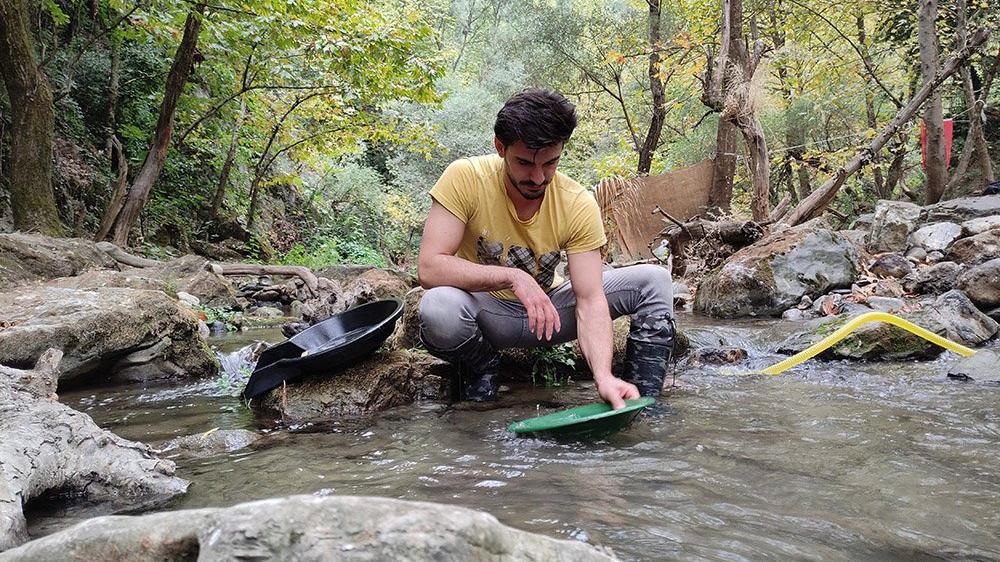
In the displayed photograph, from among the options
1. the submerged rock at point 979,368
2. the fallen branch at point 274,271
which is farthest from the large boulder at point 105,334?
the fallen branch at point 274,271

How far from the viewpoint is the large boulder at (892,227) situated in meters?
7.64

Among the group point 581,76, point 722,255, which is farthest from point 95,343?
point 581,76

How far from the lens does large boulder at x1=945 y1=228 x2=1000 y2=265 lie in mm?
6066

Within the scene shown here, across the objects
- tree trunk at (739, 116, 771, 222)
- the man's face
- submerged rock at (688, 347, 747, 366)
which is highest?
tree trunk at (739, 116, 771, 222)

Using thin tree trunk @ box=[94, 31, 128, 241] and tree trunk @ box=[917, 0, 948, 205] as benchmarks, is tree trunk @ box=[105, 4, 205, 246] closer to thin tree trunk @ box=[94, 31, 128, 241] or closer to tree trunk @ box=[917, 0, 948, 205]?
thin tree trunk @ box=[94, 31, 128, 241]

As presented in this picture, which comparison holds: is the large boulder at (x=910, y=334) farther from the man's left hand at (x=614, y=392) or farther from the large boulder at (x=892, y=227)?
the large boulder at (x=892, y=227)

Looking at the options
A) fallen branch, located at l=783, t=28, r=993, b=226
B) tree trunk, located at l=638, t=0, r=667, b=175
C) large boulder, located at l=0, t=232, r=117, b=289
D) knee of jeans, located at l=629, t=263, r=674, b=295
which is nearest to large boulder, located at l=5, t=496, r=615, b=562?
knee of jeans, located at l=629, t=263, r=674, b=295

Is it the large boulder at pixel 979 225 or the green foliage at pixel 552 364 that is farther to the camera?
the large boulder at pixel 979 225

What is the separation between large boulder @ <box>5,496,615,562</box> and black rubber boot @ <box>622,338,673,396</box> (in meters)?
2.12

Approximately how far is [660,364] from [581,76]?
44.6 ft

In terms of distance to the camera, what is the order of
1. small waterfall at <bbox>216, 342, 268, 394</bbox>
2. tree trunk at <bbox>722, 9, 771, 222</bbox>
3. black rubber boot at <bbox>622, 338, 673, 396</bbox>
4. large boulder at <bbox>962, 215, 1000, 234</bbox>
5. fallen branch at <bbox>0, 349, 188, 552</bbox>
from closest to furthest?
fallen branch at <bbox>0, 349, 188, 552</bbox>
black rubber boot at <bbox>622, 338, 673, 396</bbox>
small waterfall at <bbox>216, 342, 268, 394</bbox>
large boulder at <bbox>962, 215, 1000, 234</bbox>
tree trunk at <bbox>722, 9, 771, 222</bbox>

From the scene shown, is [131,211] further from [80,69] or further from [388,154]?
[388,154]

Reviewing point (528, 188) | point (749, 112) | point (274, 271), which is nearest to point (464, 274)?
point (528, 188)

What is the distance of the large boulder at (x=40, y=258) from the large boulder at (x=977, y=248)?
8.64 m
